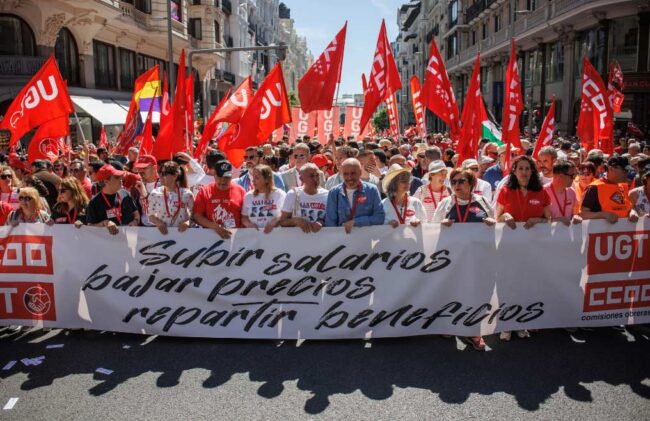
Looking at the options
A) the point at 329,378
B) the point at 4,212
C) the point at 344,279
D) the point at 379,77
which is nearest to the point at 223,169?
the point at 344,279

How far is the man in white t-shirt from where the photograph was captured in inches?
206

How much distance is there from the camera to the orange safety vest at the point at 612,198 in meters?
5.52

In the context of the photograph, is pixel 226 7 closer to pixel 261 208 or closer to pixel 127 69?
pixel 127 69

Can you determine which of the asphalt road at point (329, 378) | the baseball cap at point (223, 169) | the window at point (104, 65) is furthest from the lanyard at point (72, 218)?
the window at point (104, 65)

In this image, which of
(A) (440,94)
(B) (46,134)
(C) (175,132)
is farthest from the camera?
(A) (440,94)

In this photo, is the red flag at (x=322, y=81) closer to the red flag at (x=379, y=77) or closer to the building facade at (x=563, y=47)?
the red flag at (x=379, y=77)

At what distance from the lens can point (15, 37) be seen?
1836cm

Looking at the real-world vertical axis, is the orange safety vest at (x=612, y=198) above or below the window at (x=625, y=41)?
below

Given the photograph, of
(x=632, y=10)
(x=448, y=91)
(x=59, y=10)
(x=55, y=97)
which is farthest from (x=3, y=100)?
(x=632, y=10)

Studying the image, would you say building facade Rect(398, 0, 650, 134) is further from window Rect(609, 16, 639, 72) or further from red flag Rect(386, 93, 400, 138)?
red flag Rect(386, 93, 400, 138)

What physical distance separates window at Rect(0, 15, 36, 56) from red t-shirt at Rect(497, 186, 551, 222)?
1848cm

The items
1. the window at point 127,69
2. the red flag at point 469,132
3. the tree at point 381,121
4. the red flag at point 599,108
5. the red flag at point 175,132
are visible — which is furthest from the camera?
the tree at point 381,121

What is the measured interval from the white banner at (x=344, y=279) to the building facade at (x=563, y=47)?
42.8ft

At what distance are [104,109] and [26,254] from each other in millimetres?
17886
